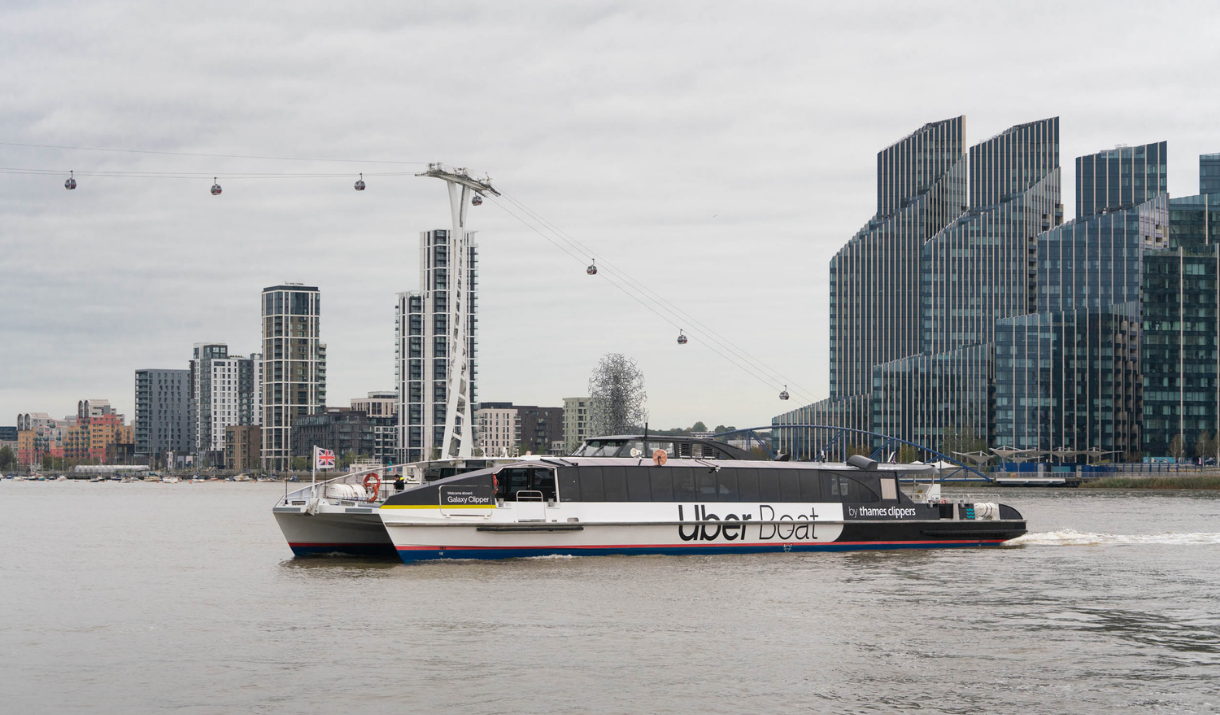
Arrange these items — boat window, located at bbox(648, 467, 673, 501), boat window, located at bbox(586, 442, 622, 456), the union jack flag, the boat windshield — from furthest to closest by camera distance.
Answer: the boat windshield, boat window, located at bbox(586, 442, 622, 456), the union jack flag, boat window, located at bbox(648, 467, 673, 501)

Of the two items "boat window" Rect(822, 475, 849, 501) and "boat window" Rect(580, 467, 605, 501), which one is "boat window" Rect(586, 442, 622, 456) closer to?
"boat window" Rect(580, 467, 605, 501)

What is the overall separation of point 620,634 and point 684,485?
51.5ft

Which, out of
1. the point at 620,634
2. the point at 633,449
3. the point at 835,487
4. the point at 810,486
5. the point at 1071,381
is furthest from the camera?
the point at 1071,381

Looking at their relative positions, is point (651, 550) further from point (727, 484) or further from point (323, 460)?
point (323, 460)

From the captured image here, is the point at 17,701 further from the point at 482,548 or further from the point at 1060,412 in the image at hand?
the point at 1060,412

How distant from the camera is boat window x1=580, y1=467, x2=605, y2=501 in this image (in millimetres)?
39812

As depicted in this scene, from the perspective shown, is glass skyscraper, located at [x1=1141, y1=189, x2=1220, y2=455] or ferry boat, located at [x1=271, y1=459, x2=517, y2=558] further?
glass skyscraper, located at [x1=1141, y1=189, x2=1220, y2=455]

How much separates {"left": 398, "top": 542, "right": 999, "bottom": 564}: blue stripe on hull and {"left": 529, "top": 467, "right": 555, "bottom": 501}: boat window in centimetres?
170

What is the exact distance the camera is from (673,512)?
134 feet

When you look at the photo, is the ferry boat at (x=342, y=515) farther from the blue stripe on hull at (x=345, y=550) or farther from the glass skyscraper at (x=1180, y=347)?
the glass skyscraper at (x=1180, y=347)

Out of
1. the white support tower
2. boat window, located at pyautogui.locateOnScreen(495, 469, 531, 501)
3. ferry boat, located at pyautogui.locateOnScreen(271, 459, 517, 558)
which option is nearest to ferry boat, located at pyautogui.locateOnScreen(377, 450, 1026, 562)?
boat window, located at pyautogui.locateOnScreen(495, 469, 531, 501)

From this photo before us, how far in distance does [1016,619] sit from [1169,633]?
3.19 m

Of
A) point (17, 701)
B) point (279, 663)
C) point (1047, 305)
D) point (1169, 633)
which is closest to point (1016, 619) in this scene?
point (1169, 633)

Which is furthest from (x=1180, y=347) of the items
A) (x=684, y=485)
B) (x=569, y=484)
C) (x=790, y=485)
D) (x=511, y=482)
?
(x=511, y=482)
